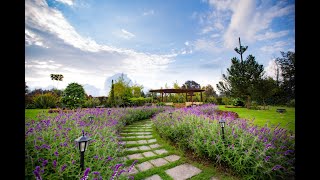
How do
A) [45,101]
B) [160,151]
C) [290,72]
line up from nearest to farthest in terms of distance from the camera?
[290,72] → [160,151] → [45,101]

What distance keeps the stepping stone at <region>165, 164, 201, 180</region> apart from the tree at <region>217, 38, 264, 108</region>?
11.1 metres

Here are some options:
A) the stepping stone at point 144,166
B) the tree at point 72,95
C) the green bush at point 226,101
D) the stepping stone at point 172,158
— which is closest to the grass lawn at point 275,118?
the stepping stone at point 172,158

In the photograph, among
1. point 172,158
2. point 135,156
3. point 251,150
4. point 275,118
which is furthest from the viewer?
point 275,118

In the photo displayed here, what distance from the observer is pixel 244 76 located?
12.6m

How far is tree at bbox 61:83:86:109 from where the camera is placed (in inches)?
372

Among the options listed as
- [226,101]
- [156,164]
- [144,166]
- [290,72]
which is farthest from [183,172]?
[226,101]

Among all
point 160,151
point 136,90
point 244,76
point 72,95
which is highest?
point 244,76

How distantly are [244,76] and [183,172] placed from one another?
12286mm

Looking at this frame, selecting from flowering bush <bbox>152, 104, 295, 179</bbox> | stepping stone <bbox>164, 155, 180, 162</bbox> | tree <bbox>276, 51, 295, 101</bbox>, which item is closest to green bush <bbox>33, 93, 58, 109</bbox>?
stepping stone <bbox>164, 155, 180, 162</bbox>

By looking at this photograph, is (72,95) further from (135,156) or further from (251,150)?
(251,150)

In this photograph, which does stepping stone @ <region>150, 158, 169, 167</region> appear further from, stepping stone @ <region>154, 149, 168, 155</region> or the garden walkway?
stepping stone @ <region>154, 149, 168, 155</region>
